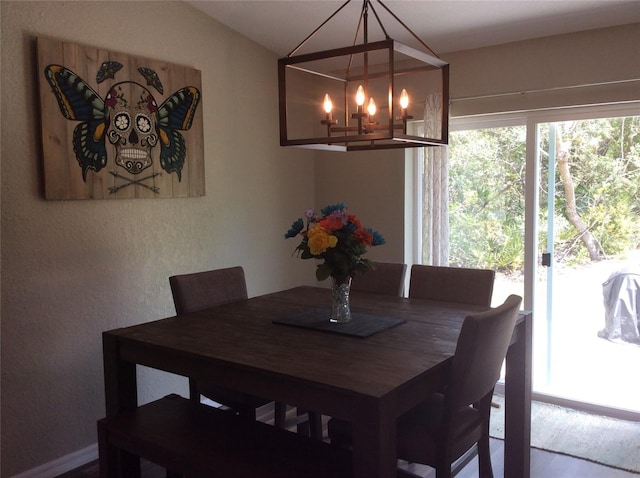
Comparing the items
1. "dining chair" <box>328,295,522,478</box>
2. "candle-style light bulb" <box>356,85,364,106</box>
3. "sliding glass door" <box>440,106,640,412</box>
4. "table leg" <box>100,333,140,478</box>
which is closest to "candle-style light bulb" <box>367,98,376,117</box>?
"candle-style light bulb" <box>356,85,364,106</box>

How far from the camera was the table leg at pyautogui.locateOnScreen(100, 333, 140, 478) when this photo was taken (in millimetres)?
2357

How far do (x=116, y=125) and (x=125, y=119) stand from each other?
0.23ft

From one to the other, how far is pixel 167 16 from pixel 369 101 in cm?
179

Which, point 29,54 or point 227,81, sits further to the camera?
point 227,81

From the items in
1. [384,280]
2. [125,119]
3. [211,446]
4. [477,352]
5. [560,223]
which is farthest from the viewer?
[560,223]

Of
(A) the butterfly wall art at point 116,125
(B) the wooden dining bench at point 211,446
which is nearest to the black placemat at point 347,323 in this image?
(B) the wooden dining bench at point 211,446

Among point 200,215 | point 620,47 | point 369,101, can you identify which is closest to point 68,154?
point 200,215

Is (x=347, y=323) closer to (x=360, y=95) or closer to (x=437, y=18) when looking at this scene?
(x=360, y=95)

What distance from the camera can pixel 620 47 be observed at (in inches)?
128

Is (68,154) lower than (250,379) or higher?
higher

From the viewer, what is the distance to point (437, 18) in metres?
3.33

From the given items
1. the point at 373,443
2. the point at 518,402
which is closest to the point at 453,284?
the point at 518,402

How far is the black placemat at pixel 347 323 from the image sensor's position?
2379 millimetres

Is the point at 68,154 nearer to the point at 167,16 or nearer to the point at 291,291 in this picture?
the point at 167,16
